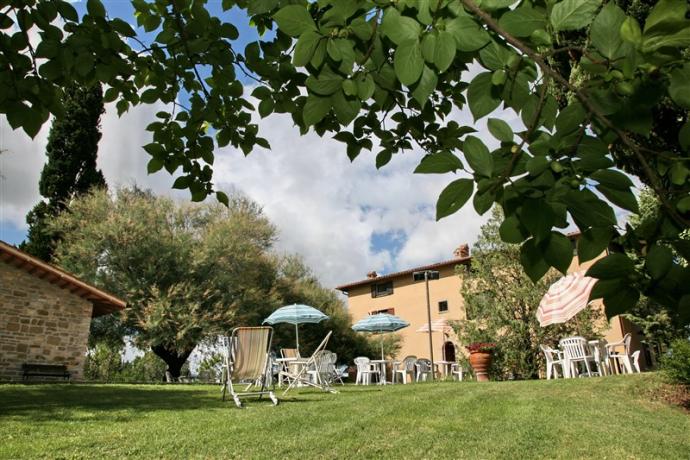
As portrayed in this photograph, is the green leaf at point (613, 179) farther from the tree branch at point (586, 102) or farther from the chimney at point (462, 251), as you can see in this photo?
the chimney at point (462, 251)

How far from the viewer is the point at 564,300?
10359 millimetres

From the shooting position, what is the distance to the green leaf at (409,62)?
860 millimetres

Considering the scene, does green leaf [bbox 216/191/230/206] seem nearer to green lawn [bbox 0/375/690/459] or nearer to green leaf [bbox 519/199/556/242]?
green leaf [bbox 519/199/556/242]

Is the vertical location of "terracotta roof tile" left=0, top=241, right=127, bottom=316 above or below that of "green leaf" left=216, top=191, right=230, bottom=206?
→ above

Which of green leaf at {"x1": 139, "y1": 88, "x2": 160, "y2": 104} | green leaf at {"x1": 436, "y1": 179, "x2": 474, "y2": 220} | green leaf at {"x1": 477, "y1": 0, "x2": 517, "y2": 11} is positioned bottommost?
green leaf at {"x1": 436, "y1": 179, "x2": 474, "y2": 220}

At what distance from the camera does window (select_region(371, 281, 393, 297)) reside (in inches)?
1326

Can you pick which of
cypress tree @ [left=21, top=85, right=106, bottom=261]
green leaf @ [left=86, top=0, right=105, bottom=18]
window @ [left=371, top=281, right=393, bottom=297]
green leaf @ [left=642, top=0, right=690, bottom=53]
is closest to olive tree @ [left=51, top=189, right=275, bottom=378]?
cypress tree @ [left=21, top=85, right=106, bottom=261]

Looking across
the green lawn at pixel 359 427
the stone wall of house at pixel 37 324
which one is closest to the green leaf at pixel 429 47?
the green lawn at pixel 359 427

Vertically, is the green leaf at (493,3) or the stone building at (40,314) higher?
the stone building at (40,314)

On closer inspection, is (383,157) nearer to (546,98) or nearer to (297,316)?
(546,98)

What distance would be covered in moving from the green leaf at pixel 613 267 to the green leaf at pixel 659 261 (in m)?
0.03

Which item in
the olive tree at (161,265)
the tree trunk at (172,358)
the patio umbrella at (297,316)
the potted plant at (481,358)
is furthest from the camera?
the tree trunk at (172,358)

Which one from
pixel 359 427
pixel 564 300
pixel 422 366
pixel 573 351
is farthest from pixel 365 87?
pixel 422 366

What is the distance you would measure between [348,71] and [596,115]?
0.48 meters
